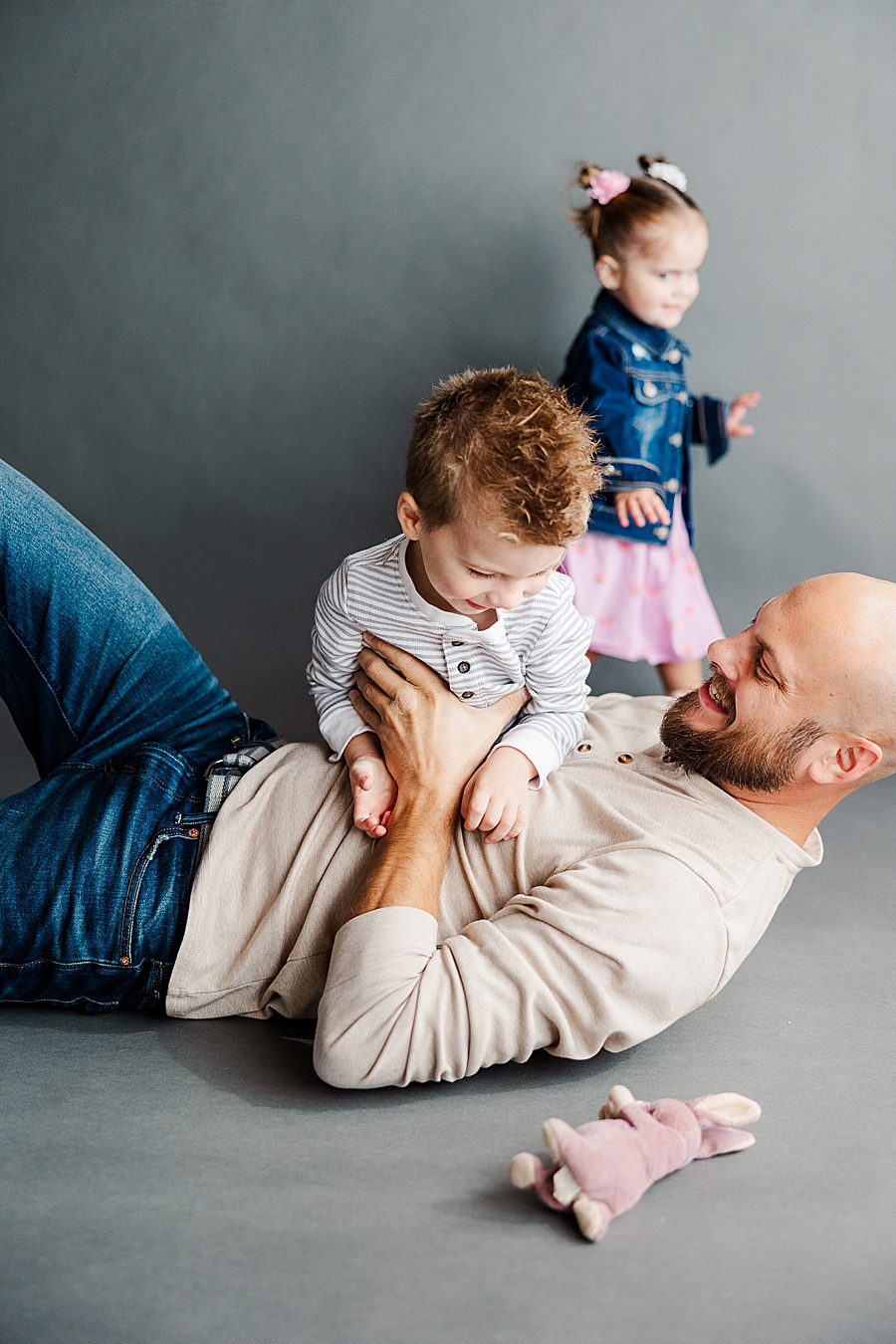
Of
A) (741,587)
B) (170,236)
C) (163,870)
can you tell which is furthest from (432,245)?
(163,870)

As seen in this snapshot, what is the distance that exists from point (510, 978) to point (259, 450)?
255 centimetres

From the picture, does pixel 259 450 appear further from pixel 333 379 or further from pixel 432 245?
pixel 432 245

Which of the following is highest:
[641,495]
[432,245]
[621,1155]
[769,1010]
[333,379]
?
[432,245]

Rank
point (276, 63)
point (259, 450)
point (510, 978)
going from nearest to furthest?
1. point (510, 978)
2. point (276, 63)
3. point (259, 450)

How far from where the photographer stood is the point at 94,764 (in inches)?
77.6

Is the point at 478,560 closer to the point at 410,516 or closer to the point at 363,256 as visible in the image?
the point at 410,516

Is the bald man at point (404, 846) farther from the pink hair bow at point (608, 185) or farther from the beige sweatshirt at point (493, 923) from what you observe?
the pink hair bow at point (608, 185)

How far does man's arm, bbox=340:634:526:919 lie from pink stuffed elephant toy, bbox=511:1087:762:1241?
1.20ft

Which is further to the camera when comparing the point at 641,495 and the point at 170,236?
the point at 170,236

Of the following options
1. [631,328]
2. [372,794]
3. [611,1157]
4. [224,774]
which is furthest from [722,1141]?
[631,328]

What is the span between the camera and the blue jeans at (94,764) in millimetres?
1743

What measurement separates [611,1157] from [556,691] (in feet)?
2.55

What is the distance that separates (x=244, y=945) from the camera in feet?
5.85

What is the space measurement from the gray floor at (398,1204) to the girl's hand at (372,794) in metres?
0.37
